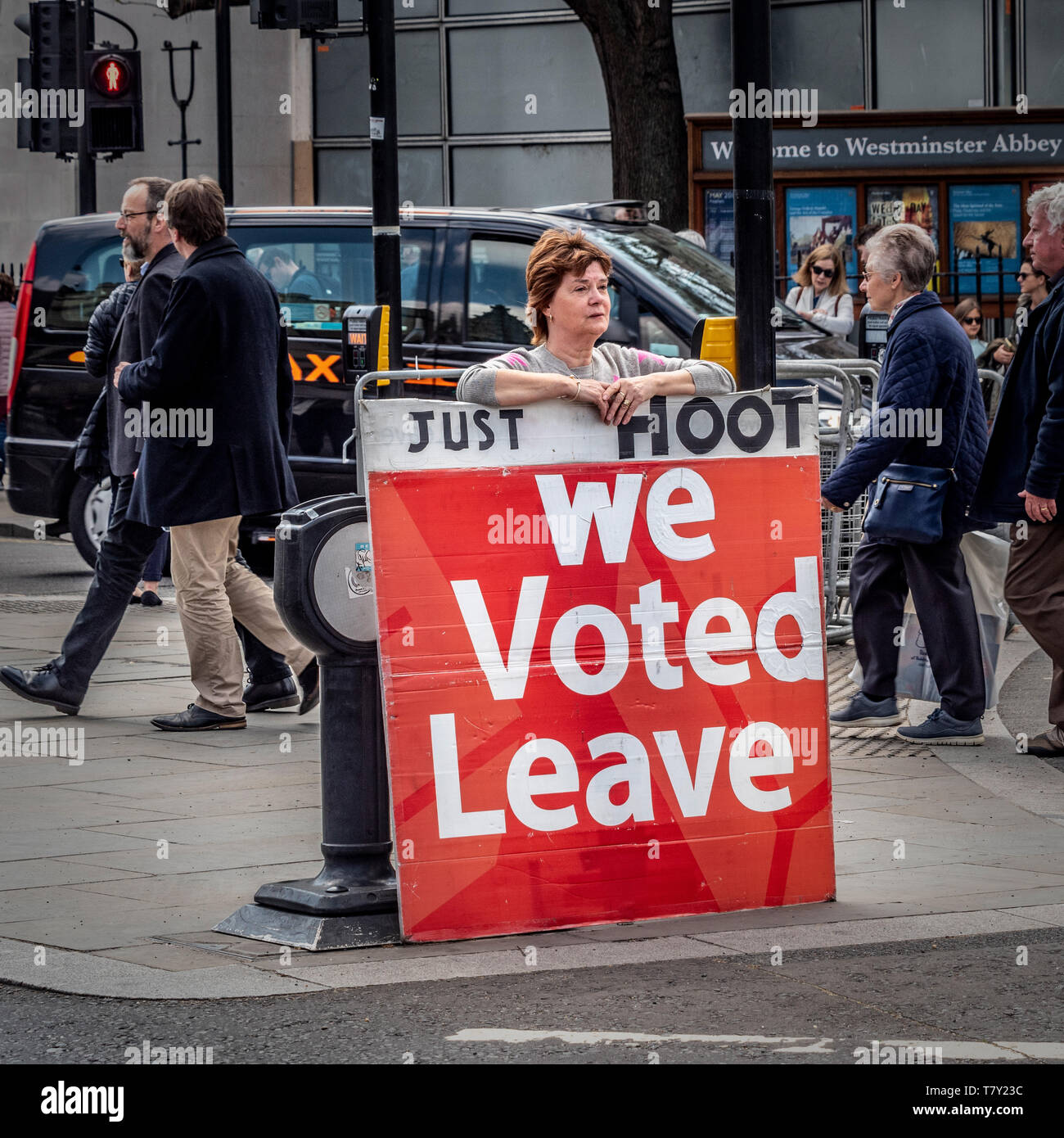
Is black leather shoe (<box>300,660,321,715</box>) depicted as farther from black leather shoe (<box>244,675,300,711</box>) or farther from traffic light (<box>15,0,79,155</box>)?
traffic light (<box>15,0,79,155</box>)

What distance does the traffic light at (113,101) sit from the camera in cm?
1541

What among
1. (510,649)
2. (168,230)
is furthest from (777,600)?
(168,230)

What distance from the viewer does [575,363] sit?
5207mm

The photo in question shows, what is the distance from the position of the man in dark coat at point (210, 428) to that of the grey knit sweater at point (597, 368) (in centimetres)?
239

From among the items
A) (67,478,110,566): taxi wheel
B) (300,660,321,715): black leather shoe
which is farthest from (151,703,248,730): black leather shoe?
(67,478,110,566): taxi wheel

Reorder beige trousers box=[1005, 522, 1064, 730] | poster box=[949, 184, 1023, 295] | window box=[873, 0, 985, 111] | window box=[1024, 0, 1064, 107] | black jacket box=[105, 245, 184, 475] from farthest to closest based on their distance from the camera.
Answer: window box=[873, 0, 985, 111] → window box=[1024, 0, 1064, 107] → poster box=[949, 184, 1023, 295] → black jacket box=[105, 245, 184, 475] → beige trousers box=[1005, 522, 1064, 730]

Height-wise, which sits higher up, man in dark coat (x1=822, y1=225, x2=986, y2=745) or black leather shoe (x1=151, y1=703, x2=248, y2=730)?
man in dark coat (x1=822, y1=225, x2=986, y2=745)

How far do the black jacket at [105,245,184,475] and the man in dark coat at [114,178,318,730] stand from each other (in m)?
0.37

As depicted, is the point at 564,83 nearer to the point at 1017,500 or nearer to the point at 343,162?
the point at 343,162

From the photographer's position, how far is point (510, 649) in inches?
191

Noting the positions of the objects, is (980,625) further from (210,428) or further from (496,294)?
(496,294)

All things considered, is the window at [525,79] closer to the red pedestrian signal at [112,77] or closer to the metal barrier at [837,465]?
the red pedestrian signal at [112,77]

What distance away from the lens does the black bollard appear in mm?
4859
